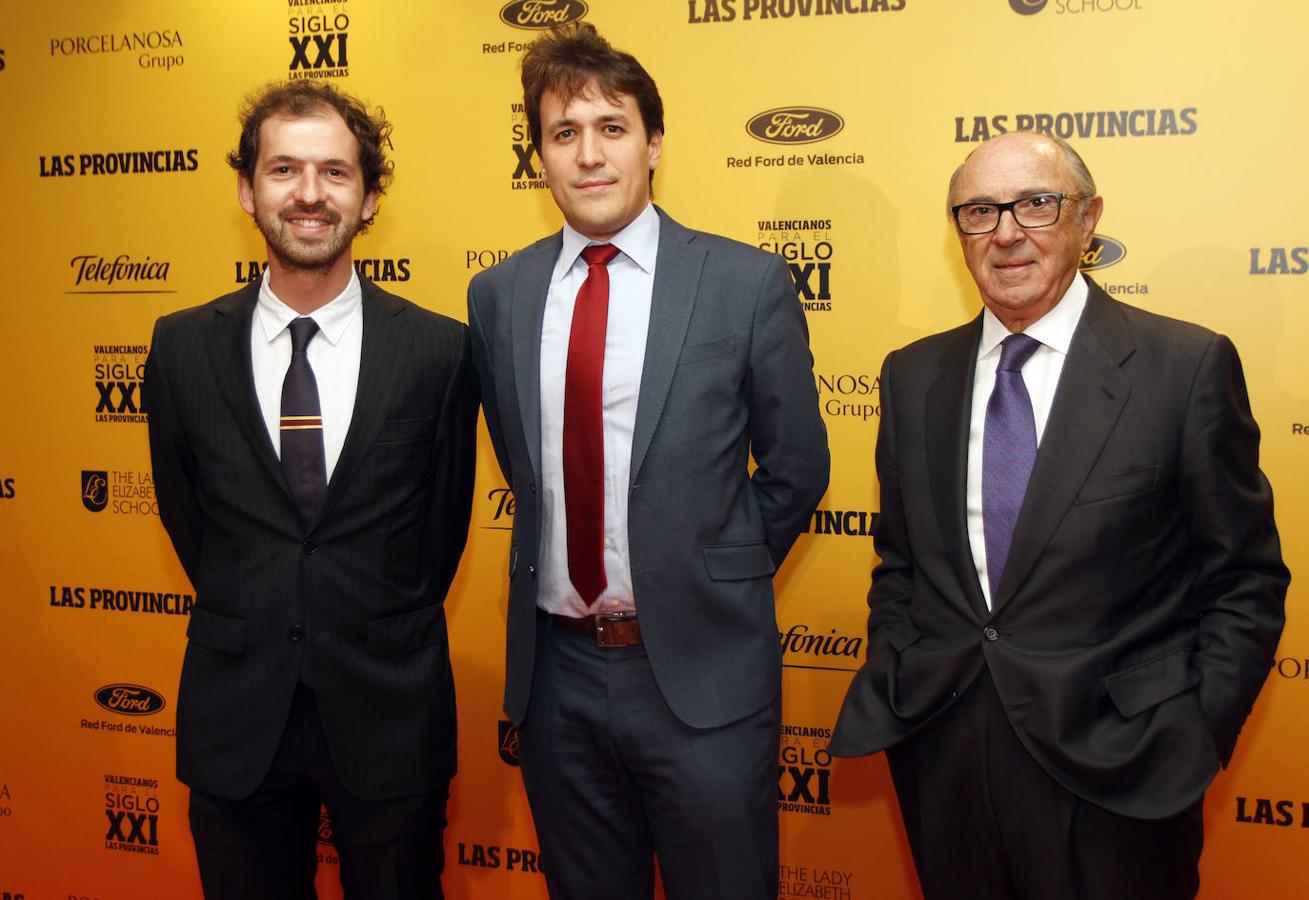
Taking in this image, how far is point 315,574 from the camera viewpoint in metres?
2.01

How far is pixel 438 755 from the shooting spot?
2.14 metres

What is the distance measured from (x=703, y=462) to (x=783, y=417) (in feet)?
0.67

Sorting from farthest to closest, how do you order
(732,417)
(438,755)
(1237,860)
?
(1237,860), (438,755), (732,417)

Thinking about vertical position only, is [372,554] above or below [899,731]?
above

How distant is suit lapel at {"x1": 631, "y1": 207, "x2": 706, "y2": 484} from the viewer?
1935 millimetres

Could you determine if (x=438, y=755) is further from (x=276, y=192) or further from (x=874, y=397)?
(x=874, y=397)

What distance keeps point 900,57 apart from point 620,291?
1.38 m

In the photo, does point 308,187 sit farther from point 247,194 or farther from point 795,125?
point 795,125

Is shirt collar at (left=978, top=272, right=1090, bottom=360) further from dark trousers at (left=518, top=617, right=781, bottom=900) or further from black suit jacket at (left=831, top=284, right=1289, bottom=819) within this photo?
dark trousers at (left=518, top=617, right=781, bottom=900)

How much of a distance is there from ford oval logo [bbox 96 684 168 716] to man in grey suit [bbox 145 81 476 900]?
161 cm

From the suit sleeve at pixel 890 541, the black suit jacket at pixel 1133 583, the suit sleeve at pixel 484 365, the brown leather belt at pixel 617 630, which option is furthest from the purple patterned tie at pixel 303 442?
the black suit jacket at pixel 1133 583

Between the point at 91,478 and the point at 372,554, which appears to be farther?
the point at 91,478

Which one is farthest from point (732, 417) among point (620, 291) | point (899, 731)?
point (899, 731)

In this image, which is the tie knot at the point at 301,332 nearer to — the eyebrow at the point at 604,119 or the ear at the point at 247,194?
the ear at the point at 247,194
